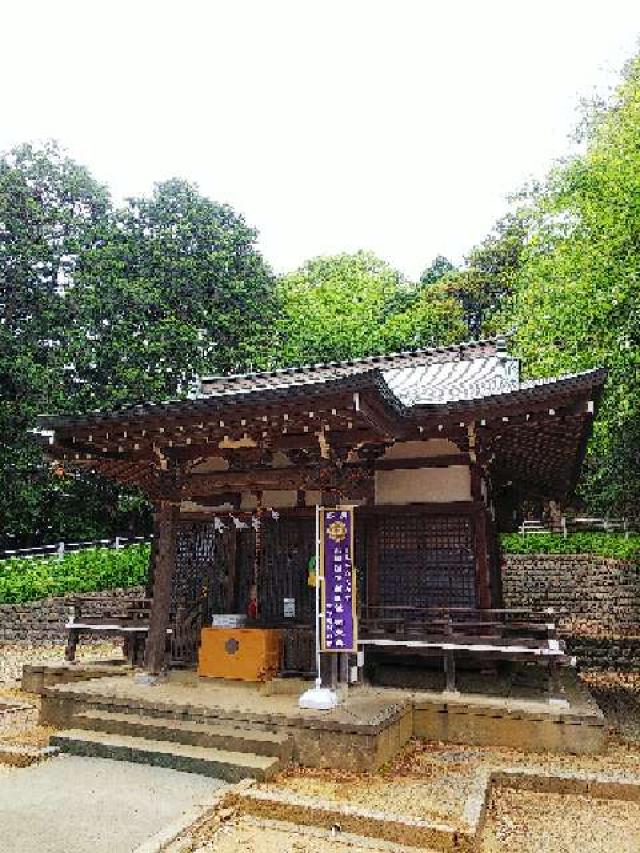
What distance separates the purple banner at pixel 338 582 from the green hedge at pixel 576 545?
14.6 meters

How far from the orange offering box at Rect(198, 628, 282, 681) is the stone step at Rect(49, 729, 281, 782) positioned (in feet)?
7.03

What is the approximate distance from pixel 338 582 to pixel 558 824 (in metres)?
3.67

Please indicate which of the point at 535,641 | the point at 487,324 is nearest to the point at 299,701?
the point at 535,641

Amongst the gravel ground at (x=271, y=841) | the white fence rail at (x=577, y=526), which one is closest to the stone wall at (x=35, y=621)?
the gravel ground at (x=271, y=841)

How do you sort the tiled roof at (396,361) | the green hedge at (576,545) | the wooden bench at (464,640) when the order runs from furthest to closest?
the green hedge at (576,545)
the tiled roof at (396,361)
the wooden bench at (464,640)

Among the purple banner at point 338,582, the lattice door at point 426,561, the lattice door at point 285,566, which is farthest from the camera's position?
the lattice door at point 285,566

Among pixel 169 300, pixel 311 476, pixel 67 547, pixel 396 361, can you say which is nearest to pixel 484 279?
pixel 169 300

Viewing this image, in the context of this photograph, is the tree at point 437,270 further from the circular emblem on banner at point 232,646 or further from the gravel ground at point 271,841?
the gravel ground at point 271,841

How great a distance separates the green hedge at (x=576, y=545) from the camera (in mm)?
22000

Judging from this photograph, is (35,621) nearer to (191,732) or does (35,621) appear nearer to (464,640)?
(191,732)

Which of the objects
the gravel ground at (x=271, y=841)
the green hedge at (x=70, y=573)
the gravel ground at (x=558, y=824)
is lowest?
the gravel ground at (x=558, y=824)

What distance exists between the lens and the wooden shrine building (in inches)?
326

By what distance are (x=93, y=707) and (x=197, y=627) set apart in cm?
279

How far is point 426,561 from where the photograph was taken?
10203 millimetres
